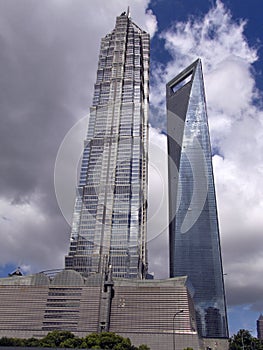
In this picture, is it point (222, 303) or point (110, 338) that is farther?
point (222, 303)

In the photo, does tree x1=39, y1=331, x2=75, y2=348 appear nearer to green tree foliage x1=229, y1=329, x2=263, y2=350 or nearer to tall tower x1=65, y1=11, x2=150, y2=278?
green tree foliage x1=229, y1=329, x2=263, y2=350

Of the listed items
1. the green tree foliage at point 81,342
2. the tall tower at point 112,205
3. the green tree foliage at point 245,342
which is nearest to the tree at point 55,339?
the green tree foliage at point 81,342

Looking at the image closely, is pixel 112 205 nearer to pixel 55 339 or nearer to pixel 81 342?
pixel 55 339

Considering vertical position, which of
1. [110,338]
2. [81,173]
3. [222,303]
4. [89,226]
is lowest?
[110,338]

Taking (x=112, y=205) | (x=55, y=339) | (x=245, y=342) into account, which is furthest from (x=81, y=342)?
(x=112, y=205)

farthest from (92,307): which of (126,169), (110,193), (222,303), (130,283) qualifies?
(222,303)

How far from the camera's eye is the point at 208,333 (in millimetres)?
191750

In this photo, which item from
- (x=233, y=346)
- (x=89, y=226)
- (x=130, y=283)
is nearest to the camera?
(x=233, y=346)

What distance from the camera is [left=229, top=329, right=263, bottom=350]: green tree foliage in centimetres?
10537

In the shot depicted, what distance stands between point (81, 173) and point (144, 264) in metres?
57.3

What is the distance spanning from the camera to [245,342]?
4227 inches

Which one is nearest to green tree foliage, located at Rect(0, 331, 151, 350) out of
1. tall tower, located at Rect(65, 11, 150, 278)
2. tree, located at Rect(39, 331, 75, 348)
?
tree, located at Rect(39, 331, 75, 348)

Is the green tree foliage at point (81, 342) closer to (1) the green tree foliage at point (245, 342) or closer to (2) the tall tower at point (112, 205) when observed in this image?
(1) the green tree foliage at point (245, 342)

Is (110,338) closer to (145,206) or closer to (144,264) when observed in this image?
(144,264)
